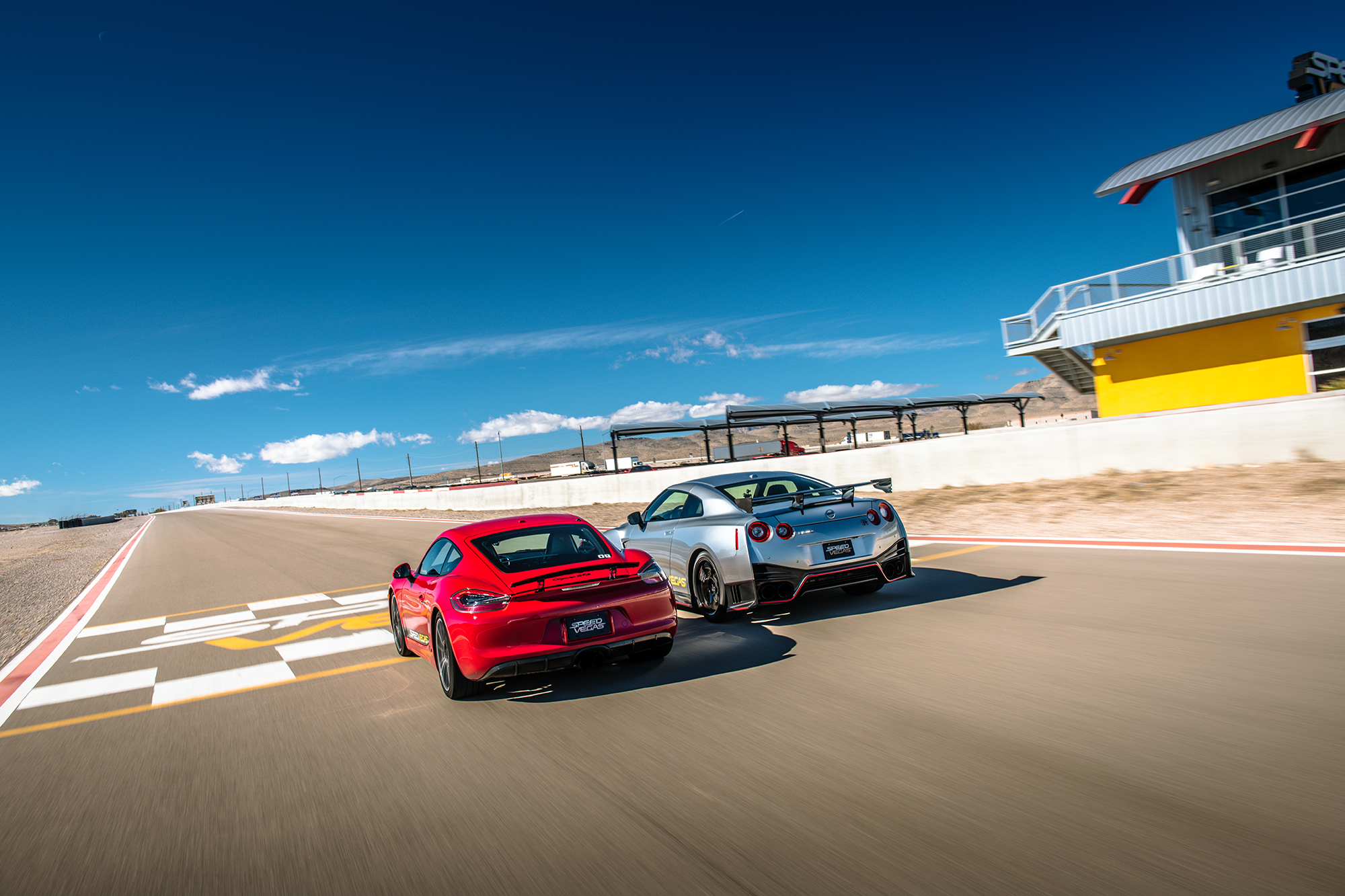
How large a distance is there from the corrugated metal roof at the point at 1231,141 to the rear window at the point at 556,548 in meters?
21.4

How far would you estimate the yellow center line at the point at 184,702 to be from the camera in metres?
5.82

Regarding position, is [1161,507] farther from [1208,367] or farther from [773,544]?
[1208,367]

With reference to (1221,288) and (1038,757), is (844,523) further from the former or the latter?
(1221,288)

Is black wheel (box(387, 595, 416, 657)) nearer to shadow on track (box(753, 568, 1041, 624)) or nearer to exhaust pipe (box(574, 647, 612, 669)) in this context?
exhaust pipe (box(574, 647, 612, 669))

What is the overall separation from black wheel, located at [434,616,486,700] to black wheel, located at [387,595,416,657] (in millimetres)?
1476

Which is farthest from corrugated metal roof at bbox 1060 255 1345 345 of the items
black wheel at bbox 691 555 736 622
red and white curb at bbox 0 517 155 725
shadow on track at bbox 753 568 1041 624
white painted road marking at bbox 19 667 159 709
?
red and white curb at bbox 0 517 155 725

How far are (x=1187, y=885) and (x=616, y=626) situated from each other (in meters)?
3.46

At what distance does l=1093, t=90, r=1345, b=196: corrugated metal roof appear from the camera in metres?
19.2

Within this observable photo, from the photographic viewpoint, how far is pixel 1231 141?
68.2 feet

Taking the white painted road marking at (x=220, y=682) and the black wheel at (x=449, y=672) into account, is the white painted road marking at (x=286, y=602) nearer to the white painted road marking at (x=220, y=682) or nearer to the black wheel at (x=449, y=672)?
the white painted road marking at (x=220, y=682)

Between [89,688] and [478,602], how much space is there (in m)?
4.31

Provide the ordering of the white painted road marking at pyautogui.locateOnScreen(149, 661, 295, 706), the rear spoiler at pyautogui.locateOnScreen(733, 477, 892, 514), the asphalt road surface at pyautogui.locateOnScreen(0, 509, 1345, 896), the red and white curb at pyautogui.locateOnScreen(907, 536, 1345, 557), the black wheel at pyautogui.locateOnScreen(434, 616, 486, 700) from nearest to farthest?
1. the asphalt road surface at pyautogui.locateOnScreen(0, 509, 1345, 896)
2. the black wheel at pyautogui.locateOnScreen(434, 616, 486, 700)
3. the white painted road marking at pyautogui.locateOnScreen(149, 661, 295, 706)
4. the rear spoiler at pyautogui.locateOnScreen(733, 477, 892, 514)
5. the red and white curb at pyautogui.locateOnScreen(907, 536, 1345, 557)

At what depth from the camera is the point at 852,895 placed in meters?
2.69

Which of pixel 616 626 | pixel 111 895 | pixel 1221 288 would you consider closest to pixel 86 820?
pixel 111 895
